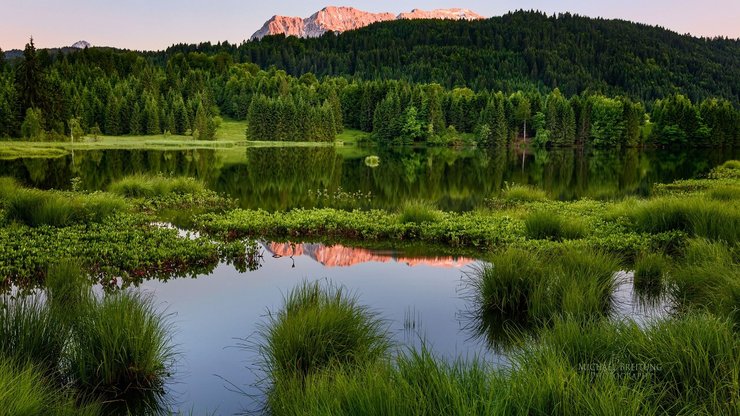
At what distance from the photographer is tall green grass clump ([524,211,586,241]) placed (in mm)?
15977

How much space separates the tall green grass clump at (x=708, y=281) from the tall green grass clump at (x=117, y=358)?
7.22 m

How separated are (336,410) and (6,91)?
94471mm

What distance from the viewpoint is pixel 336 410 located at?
476 cm

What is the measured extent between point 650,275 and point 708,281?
2.20 m

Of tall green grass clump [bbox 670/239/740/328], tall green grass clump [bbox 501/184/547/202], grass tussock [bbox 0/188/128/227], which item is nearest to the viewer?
tall green grass clump [bbox 670/239/740/328]

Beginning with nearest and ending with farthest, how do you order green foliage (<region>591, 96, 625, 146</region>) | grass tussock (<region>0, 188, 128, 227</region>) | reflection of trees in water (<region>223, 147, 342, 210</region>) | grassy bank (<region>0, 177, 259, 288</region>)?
grassy bank (<region>0, 177, 259, 288</region>) → grass tussock (<region>0, 188, 128, 227</region>) → reflection of trees in water (<region>223, 147, 342, 210</region>) → green foliage (<region>591, 96, 625, 146</region>)

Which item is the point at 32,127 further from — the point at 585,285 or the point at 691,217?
the point at 585,285

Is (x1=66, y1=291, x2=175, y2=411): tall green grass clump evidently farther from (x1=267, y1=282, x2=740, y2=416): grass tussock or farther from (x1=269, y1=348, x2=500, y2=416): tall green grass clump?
(x1=269, y1=348, x2=500, y2=416): tall green grass clump

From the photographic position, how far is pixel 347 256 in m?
15.0

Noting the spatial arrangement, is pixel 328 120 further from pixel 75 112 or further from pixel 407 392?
pixel 407 392

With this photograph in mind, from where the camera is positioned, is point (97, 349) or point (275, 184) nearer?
point (97, 349)

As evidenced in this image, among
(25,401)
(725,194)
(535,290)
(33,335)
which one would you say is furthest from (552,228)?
(25,401)

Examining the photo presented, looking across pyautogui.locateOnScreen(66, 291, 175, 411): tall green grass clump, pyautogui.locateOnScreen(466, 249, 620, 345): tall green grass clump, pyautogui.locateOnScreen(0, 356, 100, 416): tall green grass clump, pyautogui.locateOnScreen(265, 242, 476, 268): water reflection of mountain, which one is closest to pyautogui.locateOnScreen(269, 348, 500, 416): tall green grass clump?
pyautogui.locateOnScreen(0, 356, 100, 416): tall green grass clump

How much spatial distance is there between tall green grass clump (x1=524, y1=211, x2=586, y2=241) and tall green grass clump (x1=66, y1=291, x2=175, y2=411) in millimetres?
11364
